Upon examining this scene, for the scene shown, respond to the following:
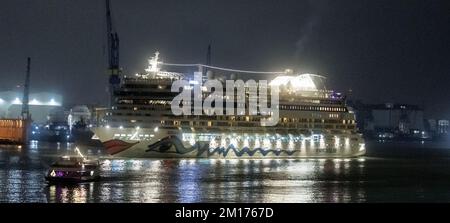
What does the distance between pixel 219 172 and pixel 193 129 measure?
1211 cm

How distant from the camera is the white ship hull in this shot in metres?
52.8

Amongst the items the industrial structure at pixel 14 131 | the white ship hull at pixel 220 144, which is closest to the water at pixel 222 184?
the white ship hull at pixel 220 144

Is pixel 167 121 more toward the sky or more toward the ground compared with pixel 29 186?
more toward the sky

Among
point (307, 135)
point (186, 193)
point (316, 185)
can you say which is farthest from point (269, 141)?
point (186, 193)

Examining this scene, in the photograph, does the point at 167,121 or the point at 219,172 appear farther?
the point at 167,121

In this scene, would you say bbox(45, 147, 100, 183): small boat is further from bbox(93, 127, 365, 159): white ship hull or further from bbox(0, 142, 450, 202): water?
bbox(93, 127, 365, 159): white ship hull

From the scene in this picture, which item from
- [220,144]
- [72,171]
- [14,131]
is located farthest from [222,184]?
[14,131]

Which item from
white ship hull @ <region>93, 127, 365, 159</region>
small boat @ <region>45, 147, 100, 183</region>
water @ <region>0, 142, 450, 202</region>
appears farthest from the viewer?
white ship hull @ <region>93, 127, 365, 159</region>

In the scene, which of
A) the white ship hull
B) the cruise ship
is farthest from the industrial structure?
the white ship hull

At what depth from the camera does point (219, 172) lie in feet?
144

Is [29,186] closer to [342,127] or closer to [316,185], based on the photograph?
[316,185]

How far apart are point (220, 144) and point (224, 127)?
1.53m

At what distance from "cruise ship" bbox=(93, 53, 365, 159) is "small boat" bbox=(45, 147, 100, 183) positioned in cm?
1713
